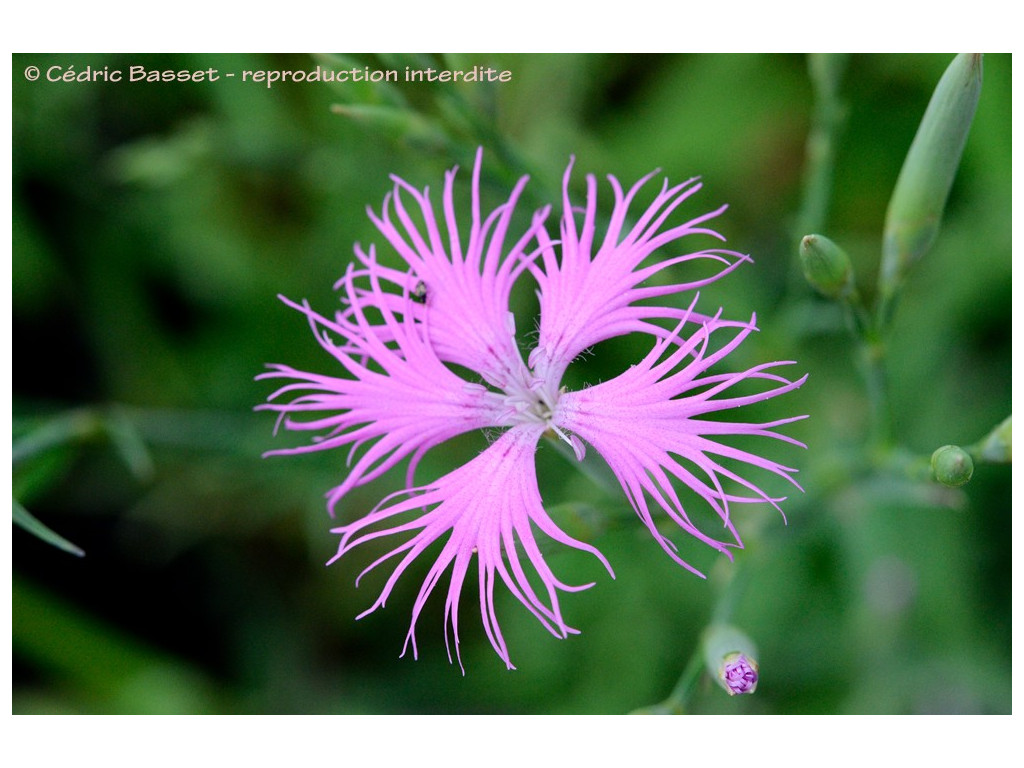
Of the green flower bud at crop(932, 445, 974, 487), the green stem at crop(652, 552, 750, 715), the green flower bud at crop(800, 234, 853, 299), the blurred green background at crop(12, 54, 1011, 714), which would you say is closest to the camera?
the green flower bud at crop(932, 445, 974, 487)

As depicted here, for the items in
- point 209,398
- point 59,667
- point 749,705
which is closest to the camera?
point 749,705

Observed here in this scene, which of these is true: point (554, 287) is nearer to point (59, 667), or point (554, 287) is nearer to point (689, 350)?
point (689, 350)

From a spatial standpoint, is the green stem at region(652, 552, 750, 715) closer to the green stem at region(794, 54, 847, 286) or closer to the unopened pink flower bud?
the unopened pink flower bud

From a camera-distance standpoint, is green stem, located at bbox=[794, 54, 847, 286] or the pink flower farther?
green stem, located at bbox=[794, 54, 847, 286]

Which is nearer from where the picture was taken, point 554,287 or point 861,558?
point 554,287

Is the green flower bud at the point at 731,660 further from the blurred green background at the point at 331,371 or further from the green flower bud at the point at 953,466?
the blurred green background at the point at 331,371

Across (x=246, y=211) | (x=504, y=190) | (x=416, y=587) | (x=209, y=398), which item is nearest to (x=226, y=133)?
(x=246, y=211)

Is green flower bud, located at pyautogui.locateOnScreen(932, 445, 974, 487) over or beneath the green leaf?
over

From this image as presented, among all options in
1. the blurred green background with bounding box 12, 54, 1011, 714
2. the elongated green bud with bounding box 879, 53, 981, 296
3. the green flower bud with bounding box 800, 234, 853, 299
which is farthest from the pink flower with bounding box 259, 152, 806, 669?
the blurred green background with bounding box 12, 54, 1011, 714
